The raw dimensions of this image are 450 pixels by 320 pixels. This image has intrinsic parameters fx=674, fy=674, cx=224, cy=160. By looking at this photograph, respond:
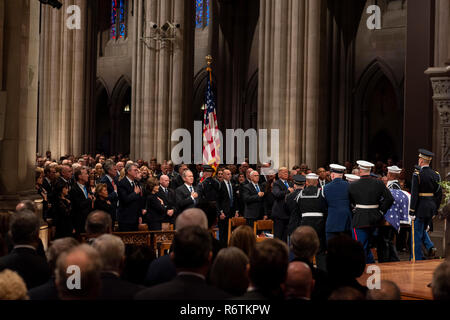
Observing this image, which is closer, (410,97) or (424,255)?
(424,255)

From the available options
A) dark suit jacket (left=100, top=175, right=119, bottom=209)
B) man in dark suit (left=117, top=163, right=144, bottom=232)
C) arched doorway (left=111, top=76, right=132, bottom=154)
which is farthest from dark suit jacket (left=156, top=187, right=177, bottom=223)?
arched doorway (left=111, top=76, right=132, bottom=154)

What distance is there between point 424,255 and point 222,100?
73.2ft

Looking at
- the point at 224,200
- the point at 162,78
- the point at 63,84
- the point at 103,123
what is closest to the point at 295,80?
the point at 162,78

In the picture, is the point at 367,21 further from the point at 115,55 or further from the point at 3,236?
the point at 3,236

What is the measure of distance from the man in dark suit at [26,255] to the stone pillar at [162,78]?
59.6 feet

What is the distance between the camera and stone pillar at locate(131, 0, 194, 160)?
23.2 metres

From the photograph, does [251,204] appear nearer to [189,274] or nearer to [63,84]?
[189,274]

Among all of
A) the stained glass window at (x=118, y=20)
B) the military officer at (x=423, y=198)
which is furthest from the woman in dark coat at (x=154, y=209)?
the stained glass window at (x=118, y=20)

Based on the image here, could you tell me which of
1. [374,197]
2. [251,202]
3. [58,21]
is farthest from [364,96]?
[374,197]

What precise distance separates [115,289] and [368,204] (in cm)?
641

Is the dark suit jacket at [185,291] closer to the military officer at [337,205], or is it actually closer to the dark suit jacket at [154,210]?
the military officer at [337,205]

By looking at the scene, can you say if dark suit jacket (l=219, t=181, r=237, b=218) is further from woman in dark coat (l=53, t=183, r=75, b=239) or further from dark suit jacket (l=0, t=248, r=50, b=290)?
dark suit jacket (l=0, t=248, r=50, b=290)
